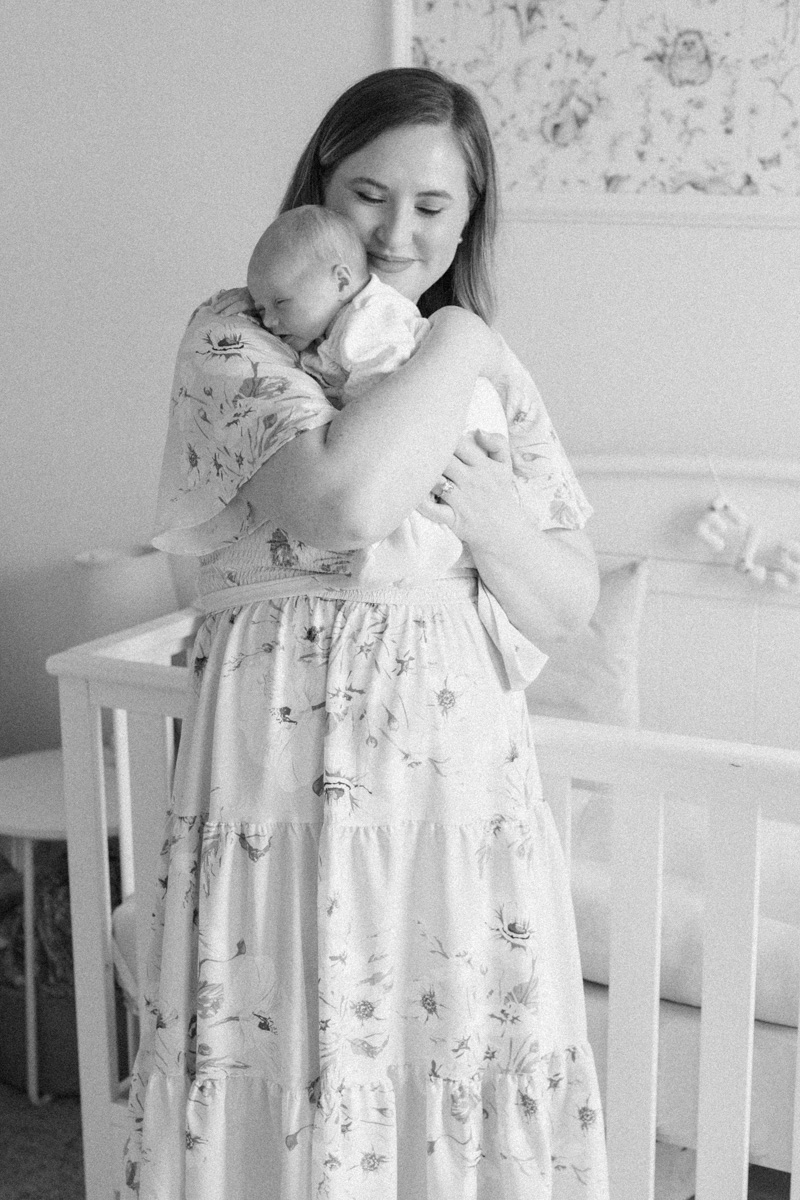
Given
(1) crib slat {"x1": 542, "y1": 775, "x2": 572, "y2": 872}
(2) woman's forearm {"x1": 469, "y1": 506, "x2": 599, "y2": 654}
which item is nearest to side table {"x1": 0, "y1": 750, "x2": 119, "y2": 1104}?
(1) crib slat {"x1": 542, "y1": 775, "x2": 572, "y2": 872}

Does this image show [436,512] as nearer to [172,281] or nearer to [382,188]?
[382,188]

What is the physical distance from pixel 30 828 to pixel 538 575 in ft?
4.27

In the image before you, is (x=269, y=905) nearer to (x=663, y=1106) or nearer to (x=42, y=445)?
(x=663, y=1106)

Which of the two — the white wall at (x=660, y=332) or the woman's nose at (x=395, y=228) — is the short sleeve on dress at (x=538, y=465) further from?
the white wall at (x=660, y=332)

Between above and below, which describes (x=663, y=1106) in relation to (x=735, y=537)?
below

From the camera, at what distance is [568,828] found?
57.3 inches

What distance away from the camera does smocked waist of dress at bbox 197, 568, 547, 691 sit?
128 cm

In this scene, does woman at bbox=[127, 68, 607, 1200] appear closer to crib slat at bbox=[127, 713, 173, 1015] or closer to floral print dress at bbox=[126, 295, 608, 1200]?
floral print dress at bbox=[126, 295, 608, 1200]

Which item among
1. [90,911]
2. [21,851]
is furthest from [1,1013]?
[90,911]

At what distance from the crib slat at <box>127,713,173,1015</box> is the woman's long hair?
610 millimetres

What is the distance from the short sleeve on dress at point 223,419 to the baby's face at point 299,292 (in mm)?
34

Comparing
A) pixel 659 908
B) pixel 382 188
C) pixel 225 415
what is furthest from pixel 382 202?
pixel 659 908

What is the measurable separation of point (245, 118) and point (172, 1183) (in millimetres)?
1893

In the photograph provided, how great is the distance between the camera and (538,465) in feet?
4.60
